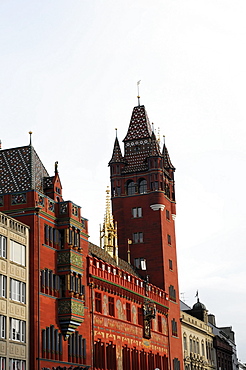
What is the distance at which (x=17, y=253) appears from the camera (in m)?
56.3

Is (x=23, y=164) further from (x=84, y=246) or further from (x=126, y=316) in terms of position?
(x=126, y=316)

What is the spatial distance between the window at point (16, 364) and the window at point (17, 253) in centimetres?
807

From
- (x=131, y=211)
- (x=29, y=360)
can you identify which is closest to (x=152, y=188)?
(x=131, y=211)

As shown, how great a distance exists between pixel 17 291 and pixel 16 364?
590 centimetres

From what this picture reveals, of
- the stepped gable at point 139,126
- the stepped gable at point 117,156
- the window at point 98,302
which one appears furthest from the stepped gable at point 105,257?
the stepped gable at point 139,126

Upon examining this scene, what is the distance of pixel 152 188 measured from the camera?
324 feet

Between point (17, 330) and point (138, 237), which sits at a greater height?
point (138, 237)

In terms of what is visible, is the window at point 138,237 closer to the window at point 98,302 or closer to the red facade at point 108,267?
the red facade at point 108,267

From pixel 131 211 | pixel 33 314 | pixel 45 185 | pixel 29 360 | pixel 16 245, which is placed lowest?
pixel 29 360

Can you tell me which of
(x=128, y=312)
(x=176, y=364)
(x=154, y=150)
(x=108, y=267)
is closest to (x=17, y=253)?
(x=108, y=267)

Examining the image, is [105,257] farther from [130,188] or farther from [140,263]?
[130,188]

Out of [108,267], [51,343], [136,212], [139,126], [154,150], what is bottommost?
[51,343]

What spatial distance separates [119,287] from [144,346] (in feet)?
33.9

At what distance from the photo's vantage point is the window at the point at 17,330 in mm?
53562
